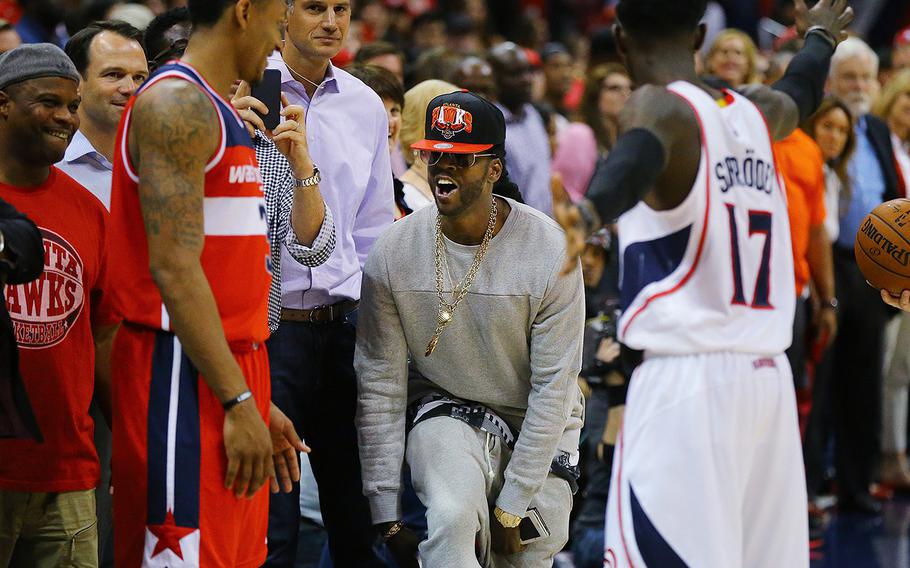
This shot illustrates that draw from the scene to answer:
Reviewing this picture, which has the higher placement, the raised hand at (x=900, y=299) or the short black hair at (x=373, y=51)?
the short black hair at (x=373, y=51)

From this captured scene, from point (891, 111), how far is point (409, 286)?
575cm

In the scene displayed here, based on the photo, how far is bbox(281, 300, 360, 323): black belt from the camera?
4.73 meters

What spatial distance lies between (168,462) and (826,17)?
2636mm

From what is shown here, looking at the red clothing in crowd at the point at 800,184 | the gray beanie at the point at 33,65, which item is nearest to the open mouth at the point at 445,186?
the gray beanie at the point at 33,65

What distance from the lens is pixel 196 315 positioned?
3371 mm

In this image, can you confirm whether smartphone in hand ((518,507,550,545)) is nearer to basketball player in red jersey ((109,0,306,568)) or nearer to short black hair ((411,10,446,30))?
basketball player in red jersey ((109,0,306,568))

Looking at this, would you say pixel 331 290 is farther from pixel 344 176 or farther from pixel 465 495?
pixel 465 495

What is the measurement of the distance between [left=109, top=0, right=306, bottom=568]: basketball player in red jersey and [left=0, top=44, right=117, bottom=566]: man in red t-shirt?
53 cm

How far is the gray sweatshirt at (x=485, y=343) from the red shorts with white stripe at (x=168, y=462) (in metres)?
1.14

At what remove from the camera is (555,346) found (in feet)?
15.1

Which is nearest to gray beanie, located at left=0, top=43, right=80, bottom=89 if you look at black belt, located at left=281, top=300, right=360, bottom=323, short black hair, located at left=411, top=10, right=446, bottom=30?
black belt, located at left=281, top=300, right=360, bottom=323

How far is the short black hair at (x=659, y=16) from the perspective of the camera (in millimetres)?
3648

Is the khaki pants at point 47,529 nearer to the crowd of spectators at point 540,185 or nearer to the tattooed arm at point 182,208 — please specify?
the crowd of spectators at point 540,185

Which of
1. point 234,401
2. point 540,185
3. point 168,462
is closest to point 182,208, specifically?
point 234,401
